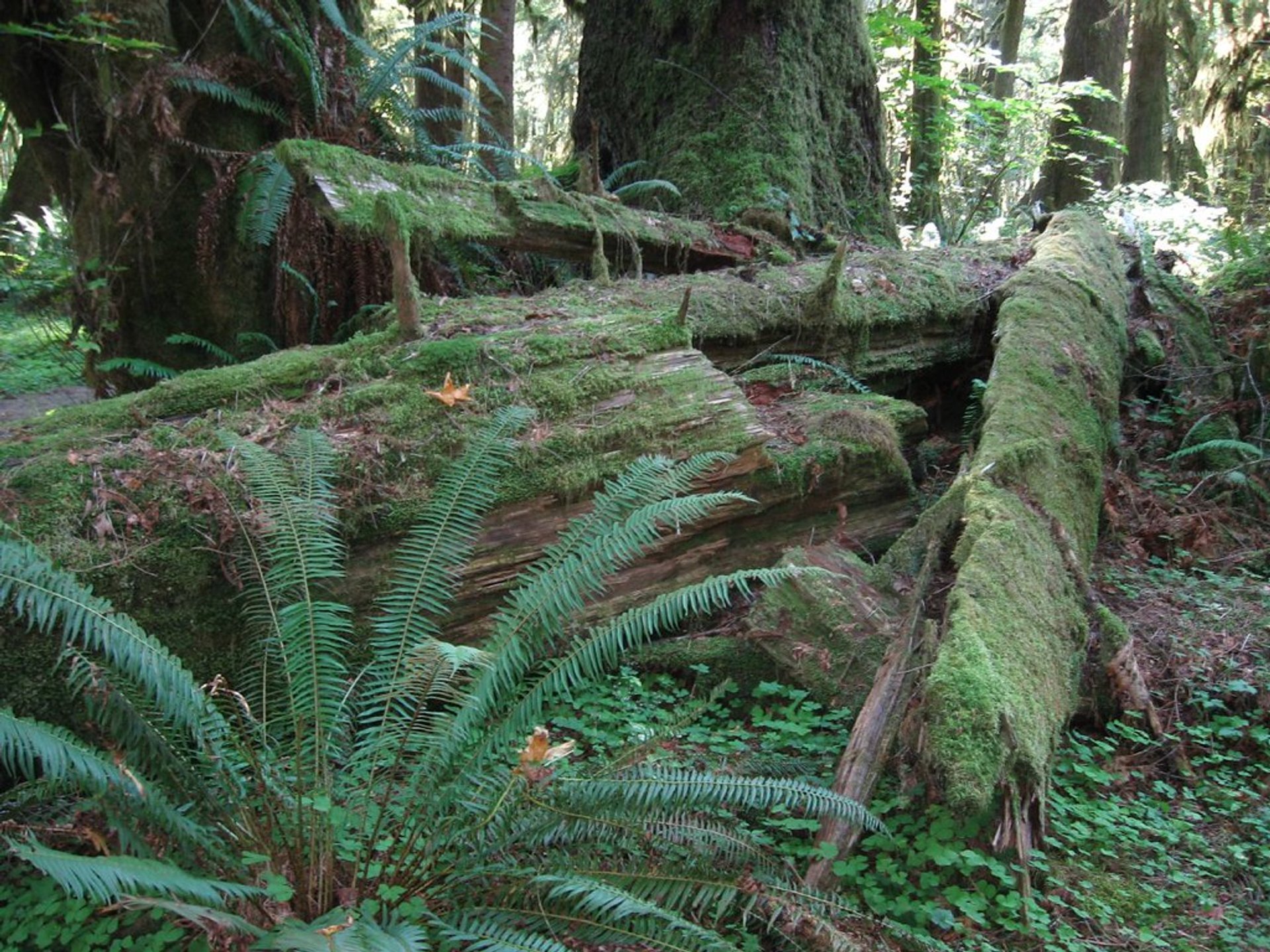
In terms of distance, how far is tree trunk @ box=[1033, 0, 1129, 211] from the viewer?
39.3ft

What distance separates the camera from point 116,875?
1.62 meters

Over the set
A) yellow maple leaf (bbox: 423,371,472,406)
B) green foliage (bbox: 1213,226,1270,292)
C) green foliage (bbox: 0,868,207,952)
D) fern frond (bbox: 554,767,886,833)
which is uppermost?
green foliage (bbox: 1213,226,1270,292)

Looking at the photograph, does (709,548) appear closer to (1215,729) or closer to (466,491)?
(466,491)

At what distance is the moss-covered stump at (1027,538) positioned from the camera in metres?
2.40

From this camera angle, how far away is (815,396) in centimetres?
456

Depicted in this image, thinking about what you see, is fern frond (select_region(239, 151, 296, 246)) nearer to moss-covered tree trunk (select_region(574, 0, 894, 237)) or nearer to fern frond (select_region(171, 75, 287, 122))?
fern frond (select_region(171, 75, 287, 122))

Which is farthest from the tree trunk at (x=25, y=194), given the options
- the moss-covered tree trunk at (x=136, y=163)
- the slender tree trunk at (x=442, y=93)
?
the moss-covered tree trunk at (x=136, y=163)

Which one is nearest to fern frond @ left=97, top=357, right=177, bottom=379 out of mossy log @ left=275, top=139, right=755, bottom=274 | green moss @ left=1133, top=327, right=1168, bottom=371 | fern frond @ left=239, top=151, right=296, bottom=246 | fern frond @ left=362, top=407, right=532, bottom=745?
fern frond @ left=239, top=151, right=296, bottom=246

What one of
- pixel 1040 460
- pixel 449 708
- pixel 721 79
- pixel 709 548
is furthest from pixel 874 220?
pixel 449 708

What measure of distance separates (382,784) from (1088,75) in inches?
534

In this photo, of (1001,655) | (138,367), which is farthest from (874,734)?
(138,367)

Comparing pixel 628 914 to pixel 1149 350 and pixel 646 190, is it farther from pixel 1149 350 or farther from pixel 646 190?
pixel 646 190

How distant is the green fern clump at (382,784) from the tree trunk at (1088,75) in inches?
458

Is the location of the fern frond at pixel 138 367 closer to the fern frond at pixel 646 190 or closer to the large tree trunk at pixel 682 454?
the large tree trunk at pixel 682 454
